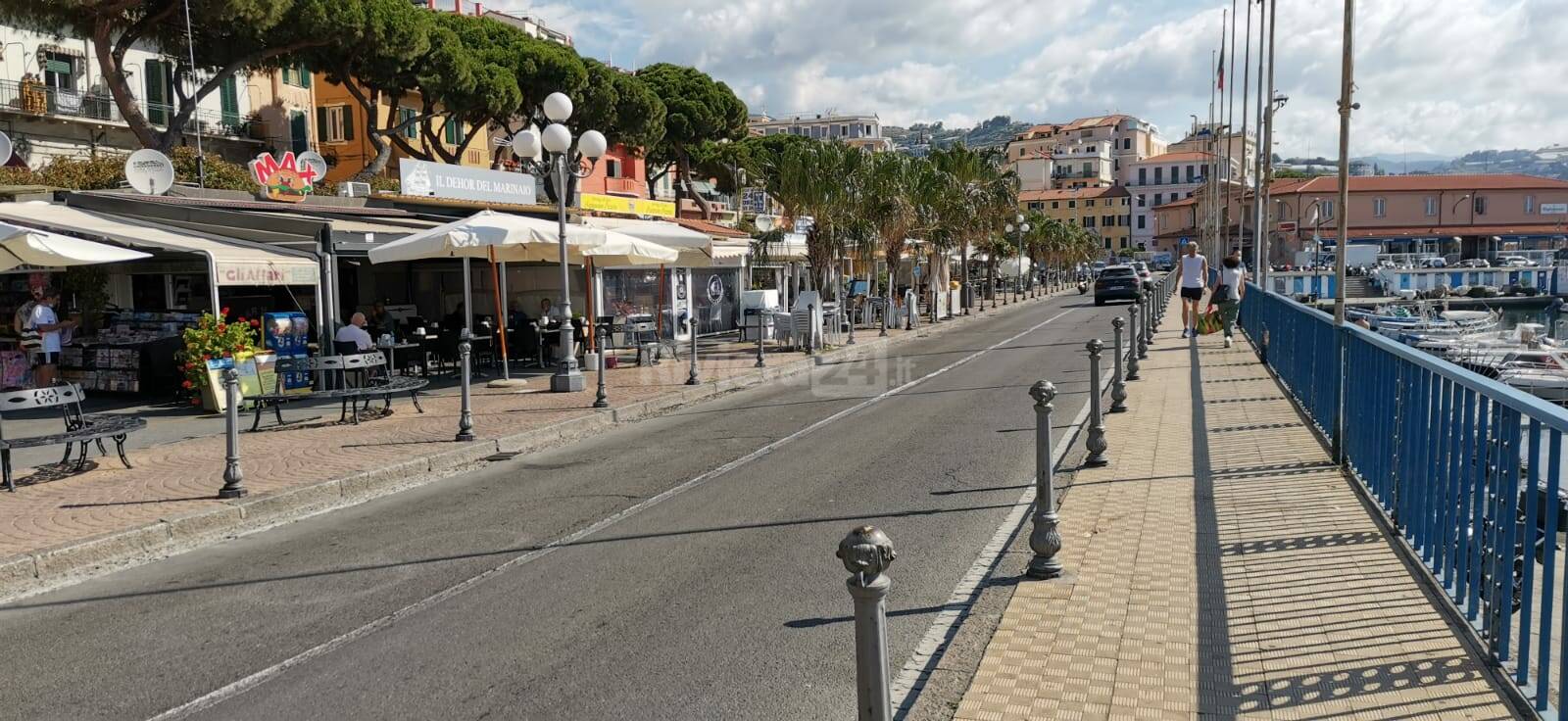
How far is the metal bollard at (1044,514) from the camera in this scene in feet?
19.8

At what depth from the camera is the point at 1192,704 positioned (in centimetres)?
425

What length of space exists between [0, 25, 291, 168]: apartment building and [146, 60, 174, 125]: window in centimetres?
4

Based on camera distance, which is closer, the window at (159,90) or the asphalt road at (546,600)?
the asphalt road at (546,600)

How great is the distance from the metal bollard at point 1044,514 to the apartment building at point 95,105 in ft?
107

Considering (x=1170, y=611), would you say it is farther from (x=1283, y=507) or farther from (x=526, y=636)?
(x=526, y=636)

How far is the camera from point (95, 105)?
38375 mm

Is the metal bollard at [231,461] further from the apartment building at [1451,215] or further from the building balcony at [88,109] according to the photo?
the apartment building at [1451,215]

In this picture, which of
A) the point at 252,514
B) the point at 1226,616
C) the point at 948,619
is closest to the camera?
the point at 1226,616

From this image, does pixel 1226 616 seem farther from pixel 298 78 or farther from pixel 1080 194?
pixel 1080 194

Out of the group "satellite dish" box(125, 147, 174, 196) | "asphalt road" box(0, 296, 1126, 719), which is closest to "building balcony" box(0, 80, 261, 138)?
"satellite dish" box(125, 147, 174, 196)

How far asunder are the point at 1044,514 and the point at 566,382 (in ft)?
37.7

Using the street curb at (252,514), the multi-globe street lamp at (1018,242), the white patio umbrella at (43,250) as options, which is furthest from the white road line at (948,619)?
the multi-globe street lamp at (1018,242)

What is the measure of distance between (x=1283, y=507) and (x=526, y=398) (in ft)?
36.1

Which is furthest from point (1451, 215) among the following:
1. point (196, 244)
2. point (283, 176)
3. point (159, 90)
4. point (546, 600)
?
point (546, 600)
